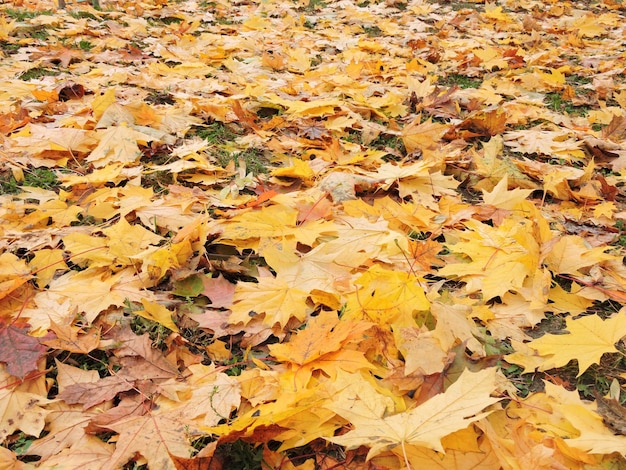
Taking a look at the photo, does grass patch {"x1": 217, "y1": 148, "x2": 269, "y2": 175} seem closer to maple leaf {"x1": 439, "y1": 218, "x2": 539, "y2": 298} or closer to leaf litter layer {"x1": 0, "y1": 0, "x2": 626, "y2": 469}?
leaf litter layer {"x1": 0, "y1": 0, "x2": 626, "y2": 469}

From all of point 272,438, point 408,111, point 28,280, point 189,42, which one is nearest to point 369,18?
point 189,42

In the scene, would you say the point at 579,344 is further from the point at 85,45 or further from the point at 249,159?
the point at 85,45

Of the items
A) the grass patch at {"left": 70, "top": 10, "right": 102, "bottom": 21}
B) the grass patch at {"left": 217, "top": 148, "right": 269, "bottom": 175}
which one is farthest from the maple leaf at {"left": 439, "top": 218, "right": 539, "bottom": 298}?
the grass patch at {"left": 70, "top": 10, "right": 102, "bottom": 21}

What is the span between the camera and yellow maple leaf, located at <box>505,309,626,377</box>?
4.29 ft

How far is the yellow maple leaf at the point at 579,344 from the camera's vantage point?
4.29 feet

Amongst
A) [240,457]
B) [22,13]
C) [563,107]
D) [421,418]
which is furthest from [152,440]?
[22,13]

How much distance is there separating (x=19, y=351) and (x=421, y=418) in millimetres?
1120

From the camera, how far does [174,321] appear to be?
1.54 meters

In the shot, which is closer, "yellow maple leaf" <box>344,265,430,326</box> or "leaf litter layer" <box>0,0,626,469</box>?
"leaf litter layer" <box>0,0,626,469</box>

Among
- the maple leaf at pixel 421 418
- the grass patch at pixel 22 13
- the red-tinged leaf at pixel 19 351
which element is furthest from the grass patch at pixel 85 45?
the maple leaf at pixel 421 418

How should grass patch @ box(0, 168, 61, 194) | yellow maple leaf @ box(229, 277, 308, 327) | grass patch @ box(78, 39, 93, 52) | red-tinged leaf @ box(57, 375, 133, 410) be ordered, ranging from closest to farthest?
red-tinged leaf @ box(57, 375, 133, 410) < yellow maple leaf @ box(229, 277, 308, 327) < grass patch @ box(0, 168, 61, 194) < grass patch @ box(78, 39, 93, 52)

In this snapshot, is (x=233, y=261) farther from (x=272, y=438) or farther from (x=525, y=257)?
(x=525, y=257)

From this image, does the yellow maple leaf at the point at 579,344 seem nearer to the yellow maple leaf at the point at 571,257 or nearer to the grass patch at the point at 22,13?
the yellow maple leaf at the point at 571,257

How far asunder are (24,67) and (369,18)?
12.4 ft
